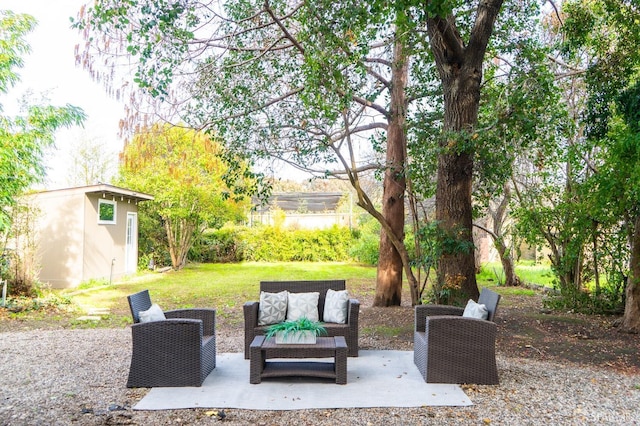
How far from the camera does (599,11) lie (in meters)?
7.93

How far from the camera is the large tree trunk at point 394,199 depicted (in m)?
9.31

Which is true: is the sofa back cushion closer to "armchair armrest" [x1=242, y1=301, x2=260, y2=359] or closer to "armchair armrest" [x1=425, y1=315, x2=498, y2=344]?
"armchair armrest" [x1=242, y1=301, x2=260, y2=359]

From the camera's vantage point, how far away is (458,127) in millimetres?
7484

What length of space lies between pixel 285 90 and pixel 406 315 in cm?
441

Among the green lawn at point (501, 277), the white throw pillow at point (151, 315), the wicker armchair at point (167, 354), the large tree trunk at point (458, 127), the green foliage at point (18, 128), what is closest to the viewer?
the wicker armchair at point (167, 354)

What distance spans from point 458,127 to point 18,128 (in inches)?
311

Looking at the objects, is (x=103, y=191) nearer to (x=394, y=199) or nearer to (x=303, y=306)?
(x=394, y=199)

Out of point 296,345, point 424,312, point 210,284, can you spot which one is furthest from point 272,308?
point 210,284

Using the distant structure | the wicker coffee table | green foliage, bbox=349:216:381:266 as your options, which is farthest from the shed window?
the wicker coffee table

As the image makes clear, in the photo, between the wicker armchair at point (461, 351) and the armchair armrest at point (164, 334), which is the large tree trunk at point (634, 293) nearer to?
the wicker armchair at point (461, 351)

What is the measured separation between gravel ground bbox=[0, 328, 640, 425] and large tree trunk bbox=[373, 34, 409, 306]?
4107 millimetres

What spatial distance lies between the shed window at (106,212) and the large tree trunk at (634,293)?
12.2m

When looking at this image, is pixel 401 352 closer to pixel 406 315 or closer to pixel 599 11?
pixel 406 315

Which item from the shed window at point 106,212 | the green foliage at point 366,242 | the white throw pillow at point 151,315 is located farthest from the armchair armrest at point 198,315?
the green foliage at point 366,242
